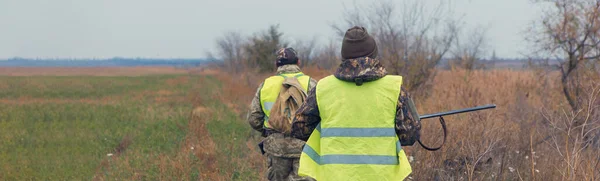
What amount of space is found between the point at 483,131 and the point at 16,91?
32392 millimetres

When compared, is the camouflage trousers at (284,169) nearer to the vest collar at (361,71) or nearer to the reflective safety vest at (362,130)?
the reflective safety vest at (362,130)

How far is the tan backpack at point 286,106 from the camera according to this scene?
527 centimetres

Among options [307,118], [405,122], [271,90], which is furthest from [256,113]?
[405,122]

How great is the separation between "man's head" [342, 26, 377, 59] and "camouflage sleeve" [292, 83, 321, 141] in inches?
14.1

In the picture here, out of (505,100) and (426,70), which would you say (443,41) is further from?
(505,100)

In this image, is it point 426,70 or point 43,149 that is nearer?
point 43,149

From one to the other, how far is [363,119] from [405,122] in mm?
288

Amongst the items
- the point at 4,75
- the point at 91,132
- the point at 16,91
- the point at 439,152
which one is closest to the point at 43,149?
the point at 91,132

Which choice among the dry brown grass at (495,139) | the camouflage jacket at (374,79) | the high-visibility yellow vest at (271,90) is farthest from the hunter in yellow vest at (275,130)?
the camouflage jacket at (374,79)

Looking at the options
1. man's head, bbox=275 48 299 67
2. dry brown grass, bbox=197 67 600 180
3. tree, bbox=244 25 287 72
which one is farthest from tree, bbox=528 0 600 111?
tree, bbox=244 25 287 72

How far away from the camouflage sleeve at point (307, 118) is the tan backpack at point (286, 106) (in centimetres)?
133

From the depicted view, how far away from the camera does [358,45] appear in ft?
11.9

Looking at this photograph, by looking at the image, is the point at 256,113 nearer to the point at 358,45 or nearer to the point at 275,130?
the point at 275,130

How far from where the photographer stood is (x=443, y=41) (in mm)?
15016
